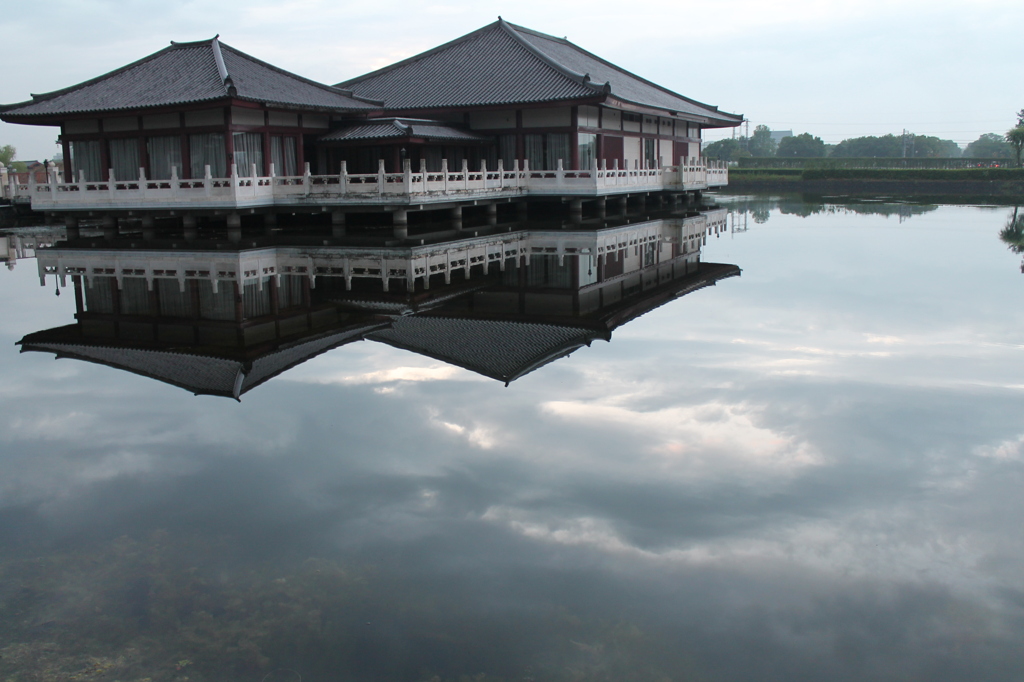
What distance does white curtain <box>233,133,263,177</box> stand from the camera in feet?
79.8

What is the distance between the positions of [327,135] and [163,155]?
186 inches

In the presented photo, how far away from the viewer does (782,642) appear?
3.99 metres

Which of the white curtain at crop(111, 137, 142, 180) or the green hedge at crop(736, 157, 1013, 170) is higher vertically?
the green hedge at crop(736, 157, 1013, 170)

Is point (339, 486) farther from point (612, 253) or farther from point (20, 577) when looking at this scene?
point (612, 253)

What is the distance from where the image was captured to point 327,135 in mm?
26984

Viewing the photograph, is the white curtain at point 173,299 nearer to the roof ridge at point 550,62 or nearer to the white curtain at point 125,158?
the white curtain at point 125,158

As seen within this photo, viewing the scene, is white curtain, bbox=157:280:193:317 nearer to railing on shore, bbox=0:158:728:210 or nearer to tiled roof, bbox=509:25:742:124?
railing on shore, bbox=0:158:728:210

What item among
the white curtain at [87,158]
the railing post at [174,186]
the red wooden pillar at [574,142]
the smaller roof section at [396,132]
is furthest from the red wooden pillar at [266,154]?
the red wooden pillar at [574,142]

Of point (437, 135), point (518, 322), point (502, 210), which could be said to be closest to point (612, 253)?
point (518, 322)

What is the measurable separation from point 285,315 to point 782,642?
8697 mm

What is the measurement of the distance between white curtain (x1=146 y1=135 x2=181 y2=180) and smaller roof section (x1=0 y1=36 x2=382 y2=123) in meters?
1.31

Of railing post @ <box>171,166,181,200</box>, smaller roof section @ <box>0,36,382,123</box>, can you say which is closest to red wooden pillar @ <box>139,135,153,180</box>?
smaller roof section @ <box>0,36,382,123</box>

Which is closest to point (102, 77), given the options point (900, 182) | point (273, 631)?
point (273, 631)

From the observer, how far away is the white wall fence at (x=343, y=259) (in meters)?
15.2
